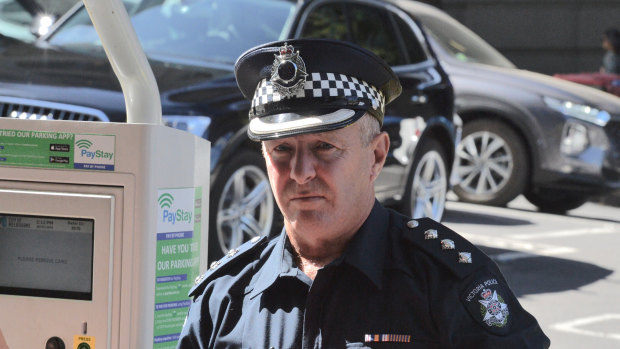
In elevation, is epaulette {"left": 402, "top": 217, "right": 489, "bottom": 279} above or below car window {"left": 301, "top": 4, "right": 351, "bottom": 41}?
below

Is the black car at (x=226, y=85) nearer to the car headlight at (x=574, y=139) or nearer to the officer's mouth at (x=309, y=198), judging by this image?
the car headlight at (x=574, y=139)

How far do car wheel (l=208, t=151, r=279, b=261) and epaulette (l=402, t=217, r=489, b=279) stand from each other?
379 centimetres

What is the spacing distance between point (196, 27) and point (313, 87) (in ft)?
15.4

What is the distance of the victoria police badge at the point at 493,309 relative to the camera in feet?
7.18

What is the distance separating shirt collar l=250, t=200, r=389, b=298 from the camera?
7.50ft

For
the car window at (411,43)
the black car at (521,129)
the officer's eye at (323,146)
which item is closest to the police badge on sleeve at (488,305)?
the officer's eye at (323,146)

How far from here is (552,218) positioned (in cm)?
1070

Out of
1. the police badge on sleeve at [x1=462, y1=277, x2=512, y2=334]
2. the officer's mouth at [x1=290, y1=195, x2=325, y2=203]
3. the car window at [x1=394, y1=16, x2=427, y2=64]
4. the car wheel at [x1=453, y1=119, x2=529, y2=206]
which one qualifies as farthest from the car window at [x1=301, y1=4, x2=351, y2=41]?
the police badge on sleeve at [x1=462, y1=277, x2=512, y2=334]

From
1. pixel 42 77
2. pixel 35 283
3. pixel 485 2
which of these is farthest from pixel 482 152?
pixel 485 2

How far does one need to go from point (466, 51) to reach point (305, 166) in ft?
26.9

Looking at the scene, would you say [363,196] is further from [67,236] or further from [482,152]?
[482,152]

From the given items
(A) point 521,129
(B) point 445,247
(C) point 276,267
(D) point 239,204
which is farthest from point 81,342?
(A) point 521,129

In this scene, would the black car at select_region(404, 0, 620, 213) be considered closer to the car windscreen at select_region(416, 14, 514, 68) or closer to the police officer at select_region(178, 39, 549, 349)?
the car windscreen at select_region(416, 14, 514, 68)

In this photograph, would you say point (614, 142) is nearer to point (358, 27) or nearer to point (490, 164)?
point (490, 164)
